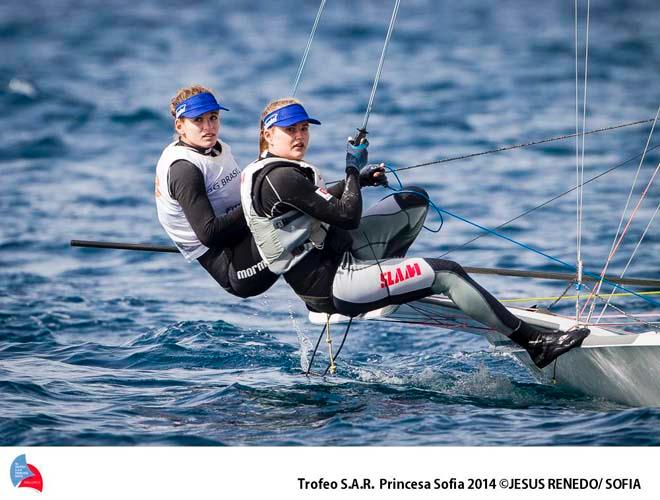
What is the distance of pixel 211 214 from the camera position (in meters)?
5.24

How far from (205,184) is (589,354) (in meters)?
2.01

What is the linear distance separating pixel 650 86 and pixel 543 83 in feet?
5.19

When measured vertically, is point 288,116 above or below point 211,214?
above

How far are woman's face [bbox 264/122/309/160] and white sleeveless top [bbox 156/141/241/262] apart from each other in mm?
333

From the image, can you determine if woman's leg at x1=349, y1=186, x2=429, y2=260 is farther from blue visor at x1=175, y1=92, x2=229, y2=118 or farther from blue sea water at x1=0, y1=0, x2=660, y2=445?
blue visor at x1=175, y1=92, x2=229, y2=118

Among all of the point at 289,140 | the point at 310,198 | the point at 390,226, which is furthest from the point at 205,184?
the point at 390,226

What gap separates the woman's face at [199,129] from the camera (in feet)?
17.7

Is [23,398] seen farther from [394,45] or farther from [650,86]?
[394,45]

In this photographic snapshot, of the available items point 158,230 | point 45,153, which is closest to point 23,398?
point 158,230

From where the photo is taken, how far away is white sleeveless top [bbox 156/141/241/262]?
17.6 ft

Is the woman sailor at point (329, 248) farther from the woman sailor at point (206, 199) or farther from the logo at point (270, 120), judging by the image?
the woman sailor at point (206, 199)

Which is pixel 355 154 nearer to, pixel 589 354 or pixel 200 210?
pixel 200 210
